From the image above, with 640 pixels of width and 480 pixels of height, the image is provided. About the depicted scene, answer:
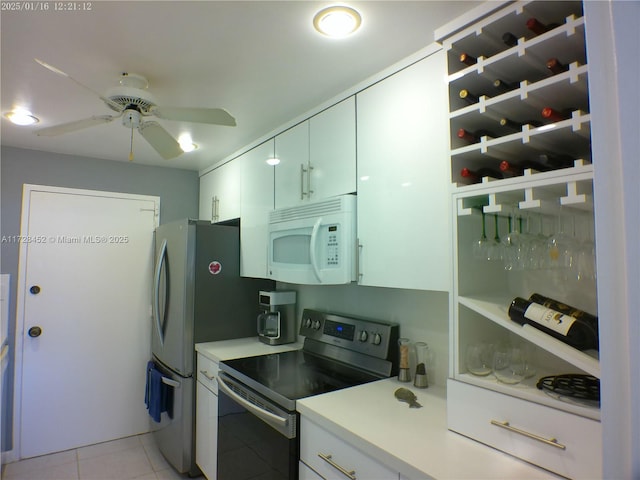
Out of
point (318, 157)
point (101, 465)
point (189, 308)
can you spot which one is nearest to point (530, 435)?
point (318, 157)

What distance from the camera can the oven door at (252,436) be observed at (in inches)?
61.2

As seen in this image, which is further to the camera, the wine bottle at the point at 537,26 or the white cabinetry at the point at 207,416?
the white cabinetry at the point at 207,416

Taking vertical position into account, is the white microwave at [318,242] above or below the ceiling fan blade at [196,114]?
below

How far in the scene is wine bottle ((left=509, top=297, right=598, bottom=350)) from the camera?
0.97 m

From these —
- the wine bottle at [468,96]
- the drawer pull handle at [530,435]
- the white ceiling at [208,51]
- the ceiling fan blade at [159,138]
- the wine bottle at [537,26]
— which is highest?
the white ceiling at [208,51]

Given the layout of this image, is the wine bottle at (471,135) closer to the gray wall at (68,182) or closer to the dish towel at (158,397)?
the dish towel at (158,397)

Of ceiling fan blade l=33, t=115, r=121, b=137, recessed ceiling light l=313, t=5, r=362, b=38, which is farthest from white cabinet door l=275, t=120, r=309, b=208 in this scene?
ceiling fan blade l=33, t=115, r=121, b=137

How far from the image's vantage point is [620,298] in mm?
416

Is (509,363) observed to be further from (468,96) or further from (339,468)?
(468,96)

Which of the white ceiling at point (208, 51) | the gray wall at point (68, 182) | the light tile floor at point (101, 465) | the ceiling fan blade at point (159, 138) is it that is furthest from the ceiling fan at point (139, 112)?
the light tile floor at point (101, 465)

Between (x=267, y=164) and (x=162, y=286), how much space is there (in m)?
1.25

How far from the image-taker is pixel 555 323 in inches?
39.9

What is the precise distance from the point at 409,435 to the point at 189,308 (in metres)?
1.79

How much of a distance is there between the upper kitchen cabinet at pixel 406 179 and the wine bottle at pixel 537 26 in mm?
336
